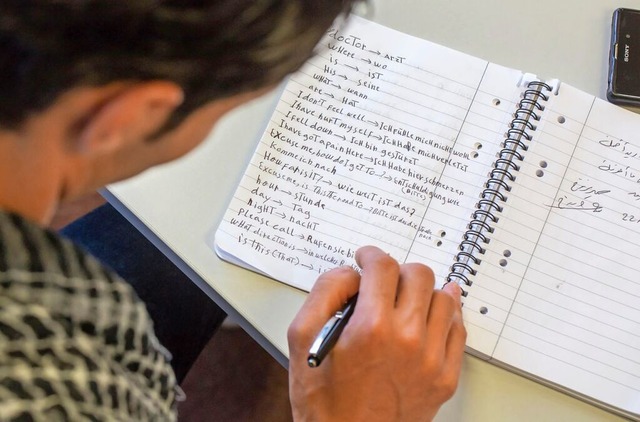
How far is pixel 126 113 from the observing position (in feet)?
1.09

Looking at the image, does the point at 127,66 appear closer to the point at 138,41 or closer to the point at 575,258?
the point at 138,41

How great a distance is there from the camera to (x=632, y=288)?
1.95ft

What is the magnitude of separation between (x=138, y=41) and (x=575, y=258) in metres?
0.44

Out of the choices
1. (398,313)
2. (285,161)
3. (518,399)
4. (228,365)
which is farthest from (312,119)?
(228,365)

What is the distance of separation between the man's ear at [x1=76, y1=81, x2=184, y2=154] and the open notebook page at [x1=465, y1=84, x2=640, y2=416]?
1.13ft

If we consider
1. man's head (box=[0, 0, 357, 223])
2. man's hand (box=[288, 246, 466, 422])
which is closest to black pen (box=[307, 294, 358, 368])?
man's hand (box=[288, 246, 466, 422])

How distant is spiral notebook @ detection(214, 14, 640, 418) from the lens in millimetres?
581

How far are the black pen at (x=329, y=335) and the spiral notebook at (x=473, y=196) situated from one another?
54 mm

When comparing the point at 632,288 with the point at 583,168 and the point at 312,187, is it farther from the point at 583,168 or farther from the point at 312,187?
the point at 312,187

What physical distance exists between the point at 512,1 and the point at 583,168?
0.20 meters

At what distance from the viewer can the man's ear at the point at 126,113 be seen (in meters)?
0.33

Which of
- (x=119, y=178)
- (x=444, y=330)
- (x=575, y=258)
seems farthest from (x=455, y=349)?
(x=119, y=178)

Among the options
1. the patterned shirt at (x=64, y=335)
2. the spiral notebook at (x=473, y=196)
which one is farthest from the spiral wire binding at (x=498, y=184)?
the patterned shirt at (x=64, y=335)

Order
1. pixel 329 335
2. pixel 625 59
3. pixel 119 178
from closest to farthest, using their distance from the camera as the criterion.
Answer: pixel 119 178, pixel 329 335, pixel 625 59
